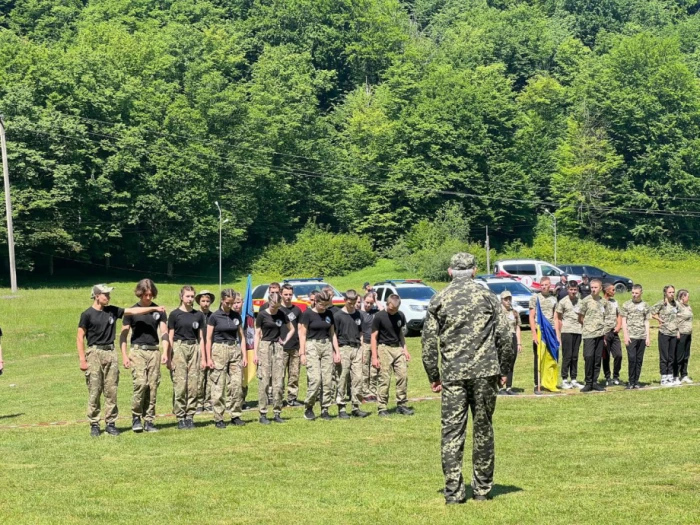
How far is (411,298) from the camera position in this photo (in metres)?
36.2

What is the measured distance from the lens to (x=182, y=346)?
1529 cm

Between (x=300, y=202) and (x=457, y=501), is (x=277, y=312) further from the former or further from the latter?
(x=300, y=202)

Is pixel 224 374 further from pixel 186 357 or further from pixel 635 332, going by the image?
pixel 635 332

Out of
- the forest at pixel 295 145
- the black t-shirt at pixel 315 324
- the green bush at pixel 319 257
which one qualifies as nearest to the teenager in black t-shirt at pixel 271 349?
the black t-shirt at pixel 315 324

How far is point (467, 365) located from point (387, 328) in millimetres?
6768

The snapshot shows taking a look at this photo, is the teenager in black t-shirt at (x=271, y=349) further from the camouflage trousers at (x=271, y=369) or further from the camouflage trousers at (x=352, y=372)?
the camouflage trousers at (x=352, y=372)

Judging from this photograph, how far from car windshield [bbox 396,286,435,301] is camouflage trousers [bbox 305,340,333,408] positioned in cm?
2012

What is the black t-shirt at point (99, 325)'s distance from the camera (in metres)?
14.4

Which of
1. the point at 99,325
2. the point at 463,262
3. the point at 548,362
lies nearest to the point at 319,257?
A: the point at 548,362

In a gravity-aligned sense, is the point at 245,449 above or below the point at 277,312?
below

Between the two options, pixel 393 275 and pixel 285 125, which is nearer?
pixel 393 275

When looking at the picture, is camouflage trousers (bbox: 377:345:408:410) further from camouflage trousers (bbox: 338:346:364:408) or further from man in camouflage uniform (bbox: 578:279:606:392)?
man in camouflage uniform (bbox: 578:279:606:392)

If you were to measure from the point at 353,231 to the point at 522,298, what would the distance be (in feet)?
194

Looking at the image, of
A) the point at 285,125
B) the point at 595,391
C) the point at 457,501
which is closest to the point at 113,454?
the point at 457,501
